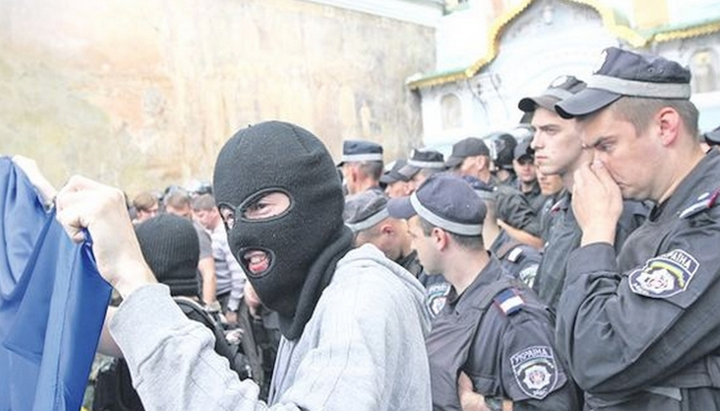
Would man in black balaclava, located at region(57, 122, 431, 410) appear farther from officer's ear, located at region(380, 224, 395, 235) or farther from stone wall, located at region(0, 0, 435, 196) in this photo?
stone wall, located at region(0, 0, 435, 196)

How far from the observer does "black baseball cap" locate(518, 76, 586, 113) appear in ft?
10.8

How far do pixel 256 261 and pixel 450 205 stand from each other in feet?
A: 5.34

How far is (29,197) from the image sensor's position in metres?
1.94

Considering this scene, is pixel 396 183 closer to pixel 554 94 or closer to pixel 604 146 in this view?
pixel 554 94

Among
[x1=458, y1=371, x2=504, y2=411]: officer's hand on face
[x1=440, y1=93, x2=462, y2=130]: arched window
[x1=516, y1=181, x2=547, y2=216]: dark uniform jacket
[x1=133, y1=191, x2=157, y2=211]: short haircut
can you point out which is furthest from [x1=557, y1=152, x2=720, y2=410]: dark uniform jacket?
[x1=440, y1=93, x2=462, y2=130]: arched window

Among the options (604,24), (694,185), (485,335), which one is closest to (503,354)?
(485,335)

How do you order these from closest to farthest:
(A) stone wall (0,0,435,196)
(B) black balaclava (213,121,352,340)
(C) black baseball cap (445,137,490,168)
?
(B) black balaclava (213,121,352,340) < (C) black baseball cap (445,137,490,168) < (A) stone wall (0,0,435,196)

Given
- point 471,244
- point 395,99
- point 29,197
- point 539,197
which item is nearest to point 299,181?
point 29,197

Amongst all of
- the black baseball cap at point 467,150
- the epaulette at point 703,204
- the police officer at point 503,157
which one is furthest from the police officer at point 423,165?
the epaulette at point 703,204

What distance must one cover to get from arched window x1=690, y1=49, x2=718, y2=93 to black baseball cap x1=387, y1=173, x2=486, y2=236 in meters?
10.6

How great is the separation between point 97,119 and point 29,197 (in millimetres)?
10483

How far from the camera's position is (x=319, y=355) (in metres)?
1.28

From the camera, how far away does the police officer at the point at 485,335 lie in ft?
8.07

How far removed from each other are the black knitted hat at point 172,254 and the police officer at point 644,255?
151 centimetres
